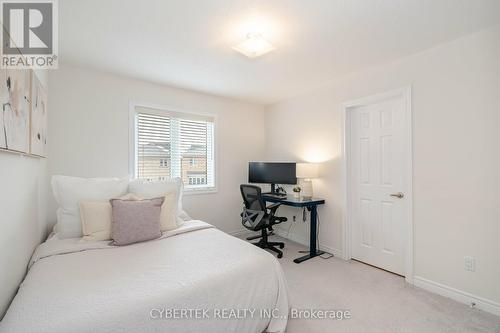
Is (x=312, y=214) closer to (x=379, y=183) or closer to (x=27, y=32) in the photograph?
(x=379, y=183)

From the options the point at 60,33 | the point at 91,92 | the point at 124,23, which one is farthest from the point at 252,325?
the point at 91,92

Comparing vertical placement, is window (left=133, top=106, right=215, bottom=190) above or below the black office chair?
above

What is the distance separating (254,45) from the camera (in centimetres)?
206

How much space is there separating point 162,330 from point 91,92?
2830 millimetres

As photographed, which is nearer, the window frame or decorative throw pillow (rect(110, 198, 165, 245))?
decorative throw pillow (rect(110, 198, 165, 245))

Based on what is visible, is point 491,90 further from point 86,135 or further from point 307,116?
point 86,135

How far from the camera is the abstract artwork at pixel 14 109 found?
1.25 m

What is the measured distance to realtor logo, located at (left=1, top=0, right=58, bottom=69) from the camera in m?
1.40

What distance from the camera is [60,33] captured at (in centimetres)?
205

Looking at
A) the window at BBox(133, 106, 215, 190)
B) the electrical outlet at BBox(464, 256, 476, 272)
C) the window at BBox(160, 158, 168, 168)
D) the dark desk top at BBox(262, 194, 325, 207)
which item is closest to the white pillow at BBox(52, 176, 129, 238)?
the window at BBox(133, 106, 215, 190)

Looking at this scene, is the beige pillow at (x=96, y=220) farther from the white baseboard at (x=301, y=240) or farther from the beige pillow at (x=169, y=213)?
the white baseboard at (x=301, y=240)

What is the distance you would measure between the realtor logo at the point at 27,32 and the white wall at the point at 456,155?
126 inches

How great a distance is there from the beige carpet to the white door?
0.85ft

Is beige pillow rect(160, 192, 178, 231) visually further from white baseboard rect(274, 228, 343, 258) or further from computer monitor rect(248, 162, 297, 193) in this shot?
white baseboard rect(274, 228, 343, 258)
